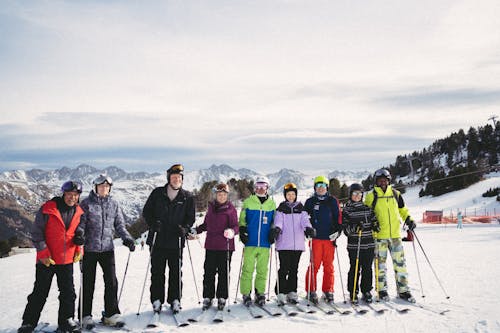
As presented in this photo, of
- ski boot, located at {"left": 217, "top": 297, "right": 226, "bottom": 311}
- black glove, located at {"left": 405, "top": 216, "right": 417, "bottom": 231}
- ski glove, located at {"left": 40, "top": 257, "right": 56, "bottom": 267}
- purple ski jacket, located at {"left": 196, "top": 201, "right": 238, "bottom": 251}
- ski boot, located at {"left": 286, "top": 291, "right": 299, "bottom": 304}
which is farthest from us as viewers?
black glove, located at {"left": 405, "top": 216, "right": 417, "bottom": 231}

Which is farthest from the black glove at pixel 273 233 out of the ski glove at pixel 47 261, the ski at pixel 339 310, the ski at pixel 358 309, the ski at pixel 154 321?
the ski glove at pixel 47 261

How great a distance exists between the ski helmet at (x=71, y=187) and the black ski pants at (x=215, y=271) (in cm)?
228

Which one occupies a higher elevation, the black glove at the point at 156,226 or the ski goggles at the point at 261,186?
the ski goggles at the point at 261,186

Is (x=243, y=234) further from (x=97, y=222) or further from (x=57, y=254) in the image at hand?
(x=57, y=254)

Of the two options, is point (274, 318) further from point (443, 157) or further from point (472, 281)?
point (443, 157)

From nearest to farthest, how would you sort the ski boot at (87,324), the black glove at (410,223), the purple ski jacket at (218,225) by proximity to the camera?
the ski boot at (87,324) → the purple ski jacket at (218,225) → the black glove at (410,223)

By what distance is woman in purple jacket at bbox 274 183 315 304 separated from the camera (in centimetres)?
682

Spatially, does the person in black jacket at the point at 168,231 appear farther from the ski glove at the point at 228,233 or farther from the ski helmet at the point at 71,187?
the ski helmet at the point at 71,187

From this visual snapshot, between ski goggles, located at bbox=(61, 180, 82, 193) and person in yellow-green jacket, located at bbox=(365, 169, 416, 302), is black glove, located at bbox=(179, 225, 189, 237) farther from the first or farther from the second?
person in yellow-green jacket, located at bbox=(365, 169, 416, 302)

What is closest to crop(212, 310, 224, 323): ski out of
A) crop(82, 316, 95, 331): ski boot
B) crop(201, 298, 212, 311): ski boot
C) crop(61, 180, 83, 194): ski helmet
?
crop(201, 298, 212, 311): ski boot

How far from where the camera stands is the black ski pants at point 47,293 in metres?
5.42

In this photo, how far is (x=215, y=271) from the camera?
663 cm

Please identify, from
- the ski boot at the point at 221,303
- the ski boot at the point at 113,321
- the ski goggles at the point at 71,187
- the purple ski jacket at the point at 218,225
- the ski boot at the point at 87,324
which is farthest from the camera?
the purple ski jacket at the point at 218,225

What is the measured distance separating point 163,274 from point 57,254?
1623 mm
